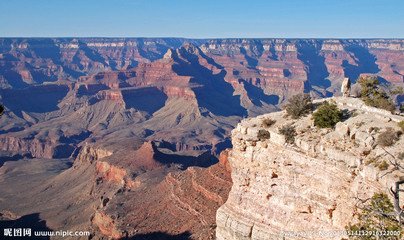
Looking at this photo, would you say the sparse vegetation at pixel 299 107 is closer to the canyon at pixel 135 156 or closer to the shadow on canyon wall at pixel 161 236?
the canyon at pixel 135 156

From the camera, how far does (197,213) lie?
129 feet

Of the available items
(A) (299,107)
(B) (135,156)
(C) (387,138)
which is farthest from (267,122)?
(B) (135,156)

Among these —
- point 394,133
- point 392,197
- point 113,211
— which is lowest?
point 113,211

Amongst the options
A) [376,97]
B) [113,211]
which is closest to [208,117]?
[113,211]

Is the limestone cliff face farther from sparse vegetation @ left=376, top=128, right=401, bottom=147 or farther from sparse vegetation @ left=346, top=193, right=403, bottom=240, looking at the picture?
sparse vegetation @ left=346, top=193, right=403, bottom=240

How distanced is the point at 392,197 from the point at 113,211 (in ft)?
116

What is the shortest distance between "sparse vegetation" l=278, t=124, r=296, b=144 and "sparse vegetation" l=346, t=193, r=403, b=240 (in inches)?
218

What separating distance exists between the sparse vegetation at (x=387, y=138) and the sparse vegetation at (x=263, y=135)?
18.1 feet

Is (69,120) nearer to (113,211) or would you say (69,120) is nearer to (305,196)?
(113,211)

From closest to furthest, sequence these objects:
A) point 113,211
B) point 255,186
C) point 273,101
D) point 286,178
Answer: point 286,178 < point 255,186 < point 113,211 < point 273,101

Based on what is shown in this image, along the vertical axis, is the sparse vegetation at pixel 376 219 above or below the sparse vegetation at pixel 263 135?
below

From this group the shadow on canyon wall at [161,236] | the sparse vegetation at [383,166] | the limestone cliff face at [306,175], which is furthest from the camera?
the shadow on canyon wall at [161,236]

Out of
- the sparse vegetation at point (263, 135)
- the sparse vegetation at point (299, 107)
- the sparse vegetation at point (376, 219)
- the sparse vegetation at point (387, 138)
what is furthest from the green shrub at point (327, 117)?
the sparse vegetation at point (376, 219)

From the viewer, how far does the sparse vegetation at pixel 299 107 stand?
2505 centimetres
